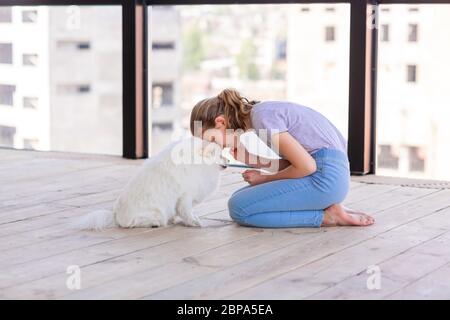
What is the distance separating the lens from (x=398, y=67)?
422 cm

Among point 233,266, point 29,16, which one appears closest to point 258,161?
point 233,266

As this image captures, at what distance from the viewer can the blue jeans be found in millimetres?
2861

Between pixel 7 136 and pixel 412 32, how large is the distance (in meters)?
2.74

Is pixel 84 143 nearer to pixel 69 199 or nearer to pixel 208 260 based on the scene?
pixel 69 199

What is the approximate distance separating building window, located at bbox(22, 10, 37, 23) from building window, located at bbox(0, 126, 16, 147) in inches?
28.2

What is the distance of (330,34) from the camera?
14.5 ft

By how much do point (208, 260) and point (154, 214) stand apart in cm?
47

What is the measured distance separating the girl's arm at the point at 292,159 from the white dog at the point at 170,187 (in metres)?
0.21

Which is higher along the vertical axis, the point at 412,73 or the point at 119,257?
the point at 412,73

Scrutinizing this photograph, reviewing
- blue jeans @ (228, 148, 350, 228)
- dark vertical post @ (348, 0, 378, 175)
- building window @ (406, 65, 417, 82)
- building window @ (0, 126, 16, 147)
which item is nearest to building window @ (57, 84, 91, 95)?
building window @ (0, 126, 16, 147)

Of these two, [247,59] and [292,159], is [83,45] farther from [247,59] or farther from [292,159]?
[292,159]

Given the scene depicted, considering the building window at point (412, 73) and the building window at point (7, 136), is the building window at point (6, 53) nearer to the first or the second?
the building window at point (7, 136)
